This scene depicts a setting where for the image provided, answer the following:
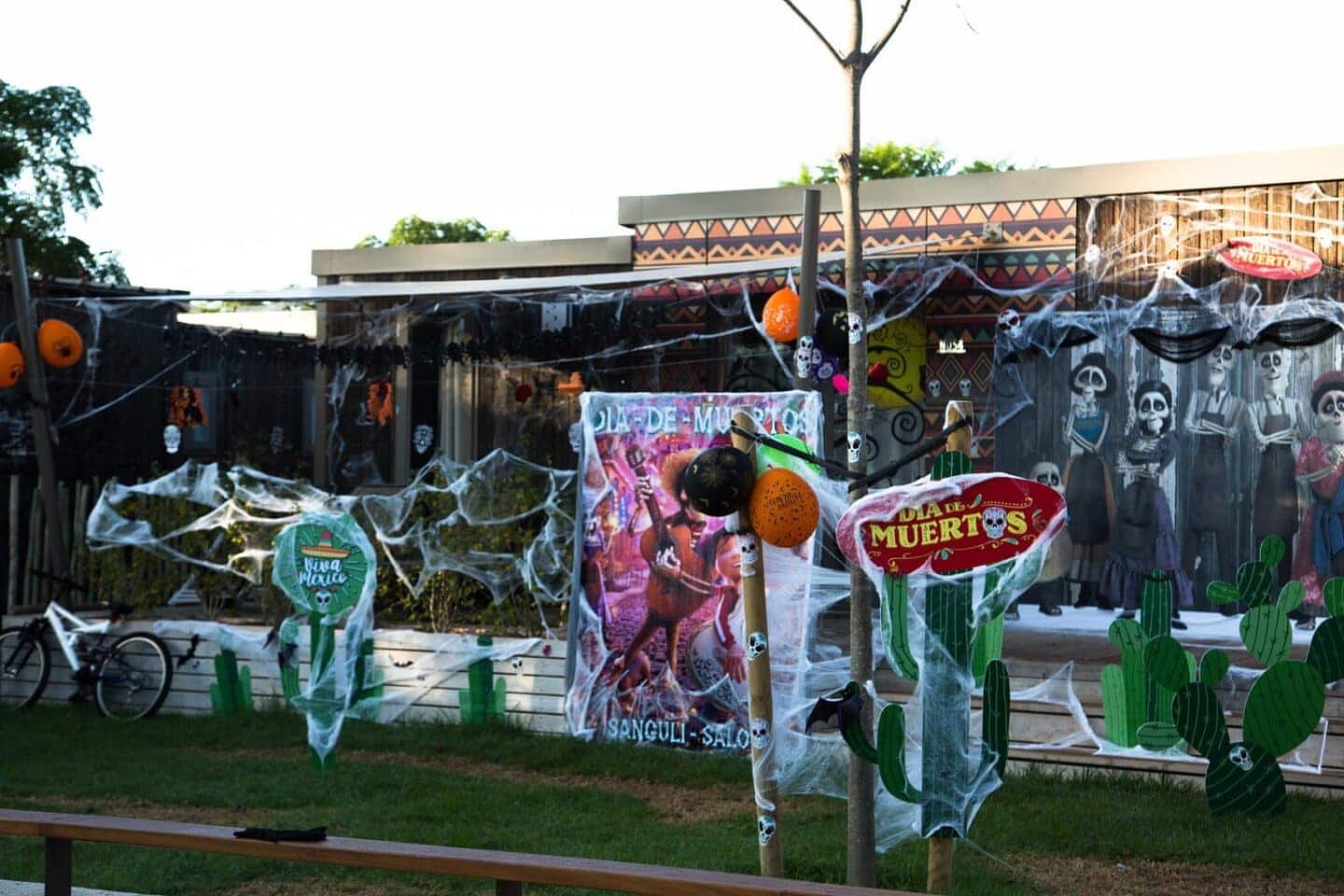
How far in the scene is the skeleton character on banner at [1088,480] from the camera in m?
10.1

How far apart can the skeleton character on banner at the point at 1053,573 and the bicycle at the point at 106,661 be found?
5701 millimetres

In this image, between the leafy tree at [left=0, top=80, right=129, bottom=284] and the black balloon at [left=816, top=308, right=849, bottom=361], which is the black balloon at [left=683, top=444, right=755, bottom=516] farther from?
the leafy tree at [left=0, top=80, right=129, bottom=284]

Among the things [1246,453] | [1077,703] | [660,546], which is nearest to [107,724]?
[660,546]

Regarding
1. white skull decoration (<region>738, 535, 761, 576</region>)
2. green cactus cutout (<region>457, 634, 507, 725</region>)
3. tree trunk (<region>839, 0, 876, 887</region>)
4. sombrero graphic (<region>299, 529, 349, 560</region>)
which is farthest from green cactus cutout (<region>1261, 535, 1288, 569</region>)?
sombrero graphic (<region>299, 529, 349, 560</region>)

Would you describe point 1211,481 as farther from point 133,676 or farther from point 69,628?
point 69,628

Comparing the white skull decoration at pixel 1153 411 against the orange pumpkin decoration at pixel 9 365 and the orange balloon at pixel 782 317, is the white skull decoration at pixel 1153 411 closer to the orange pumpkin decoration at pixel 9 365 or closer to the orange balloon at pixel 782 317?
the orange balloon at pixel 782 317

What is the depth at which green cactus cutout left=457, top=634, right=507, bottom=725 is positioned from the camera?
945 cm

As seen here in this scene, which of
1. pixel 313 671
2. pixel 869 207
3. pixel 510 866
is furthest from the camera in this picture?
pixel 869 207

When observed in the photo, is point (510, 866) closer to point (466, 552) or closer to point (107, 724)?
point (466, 552)

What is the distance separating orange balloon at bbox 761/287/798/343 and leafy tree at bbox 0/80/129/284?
17.5 m

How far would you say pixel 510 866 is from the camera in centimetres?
438

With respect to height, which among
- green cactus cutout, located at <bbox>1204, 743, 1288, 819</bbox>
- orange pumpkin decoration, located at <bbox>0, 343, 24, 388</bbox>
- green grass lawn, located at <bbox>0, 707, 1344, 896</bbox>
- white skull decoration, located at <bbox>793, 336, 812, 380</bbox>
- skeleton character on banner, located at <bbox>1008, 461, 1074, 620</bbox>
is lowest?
green grass lawn, located at <bbox>0, 707, 1344, 896</bbox>

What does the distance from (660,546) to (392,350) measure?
4152 mm

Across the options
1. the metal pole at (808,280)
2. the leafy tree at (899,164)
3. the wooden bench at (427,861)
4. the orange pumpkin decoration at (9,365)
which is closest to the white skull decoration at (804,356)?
the metal pole at (808,280)
